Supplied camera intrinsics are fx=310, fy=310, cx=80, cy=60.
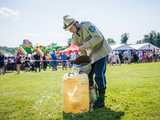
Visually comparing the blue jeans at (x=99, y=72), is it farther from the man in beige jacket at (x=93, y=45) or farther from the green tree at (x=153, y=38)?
the green tree at (x=153, y=38)

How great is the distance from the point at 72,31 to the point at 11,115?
2027 millimetres

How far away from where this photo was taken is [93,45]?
602cm

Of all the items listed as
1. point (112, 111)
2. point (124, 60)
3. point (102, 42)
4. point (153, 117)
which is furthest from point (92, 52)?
point (124, 60)

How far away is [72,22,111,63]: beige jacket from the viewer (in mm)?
6020

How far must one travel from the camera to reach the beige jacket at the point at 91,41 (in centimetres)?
602

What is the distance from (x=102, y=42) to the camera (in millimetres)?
6316

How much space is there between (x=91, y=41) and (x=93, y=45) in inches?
3.5

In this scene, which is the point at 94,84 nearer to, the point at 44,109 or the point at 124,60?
the point at 44,109

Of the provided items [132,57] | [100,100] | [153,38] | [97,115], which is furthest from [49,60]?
[153,38]

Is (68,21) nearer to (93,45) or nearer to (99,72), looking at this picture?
(93,45)

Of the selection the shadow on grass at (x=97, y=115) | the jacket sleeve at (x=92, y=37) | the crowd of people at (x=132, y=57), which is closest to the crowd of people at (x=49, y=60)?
the crowd of people at (x=132, y=57)

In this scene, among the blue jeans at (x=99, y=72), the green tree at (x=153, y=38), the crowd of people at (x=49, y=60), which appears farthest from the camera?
the green tree at (x=153, y=38)

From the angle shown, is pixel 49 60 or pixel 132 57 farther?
pixel 132 57

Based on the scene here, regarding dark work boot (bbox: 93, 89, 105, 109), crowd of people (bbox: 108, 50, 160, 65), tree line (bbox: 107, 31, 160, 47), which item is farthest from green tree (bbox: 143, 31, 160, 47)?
dark work boot (bbox: 93, 89, 105, 109)
